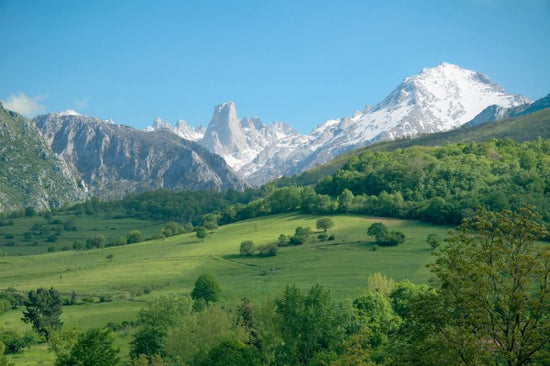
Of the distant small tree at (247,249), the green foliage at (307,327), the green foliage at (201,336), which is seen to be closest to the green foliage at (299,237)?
the distant small tree at (247,249)

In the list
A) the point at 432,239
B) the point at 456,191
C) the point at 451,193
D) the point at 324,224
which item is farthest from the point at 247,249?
the point at 451,193

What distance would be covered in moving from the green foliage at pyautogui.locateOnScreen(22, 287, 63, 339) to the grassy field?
2.78 metres

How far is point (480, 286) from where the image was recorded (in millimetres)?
31156

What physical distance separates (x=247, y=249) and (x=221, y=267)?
11.8 meters

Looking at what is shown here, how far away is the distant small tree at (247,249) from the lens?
14375 cm

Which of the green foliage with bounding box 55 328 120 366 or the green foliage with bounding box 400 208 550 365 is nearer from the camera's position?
the green foliage with bounding box 400 208 550 365

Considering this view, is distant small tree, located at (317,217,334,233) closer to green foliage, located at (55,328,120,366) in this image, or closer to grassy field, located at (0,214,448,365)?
grassy field, located at (0,214,448,365)

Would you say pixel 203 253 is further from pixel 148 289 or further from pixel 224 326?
pixel 224 326

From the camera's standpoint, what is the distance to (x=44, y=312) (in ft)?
332

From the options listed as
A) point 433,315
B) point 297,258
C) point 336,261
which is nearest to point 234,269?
point 297,258

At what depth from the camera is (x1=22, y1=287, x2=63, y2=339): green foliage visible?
98231 mm

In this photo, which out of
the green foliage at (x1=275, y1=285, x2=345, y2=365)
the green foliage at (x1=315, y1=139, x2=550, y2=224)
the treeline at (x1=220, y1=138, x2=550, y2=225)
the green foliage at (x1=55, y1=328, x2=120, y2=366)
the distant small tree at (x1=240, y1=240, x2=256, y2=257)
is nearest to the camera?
the green foliage at (x1=55, y1=328, x2=120, y2=366)

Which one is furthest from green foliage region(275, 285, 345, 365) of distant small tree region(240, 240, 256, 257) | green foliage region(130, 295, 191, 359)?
distant small tree region(240, 240, 256, 257)

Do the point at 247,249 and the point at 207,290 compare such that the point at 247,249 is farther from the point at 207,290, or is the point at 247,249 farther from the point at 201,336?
the point at 201,336
